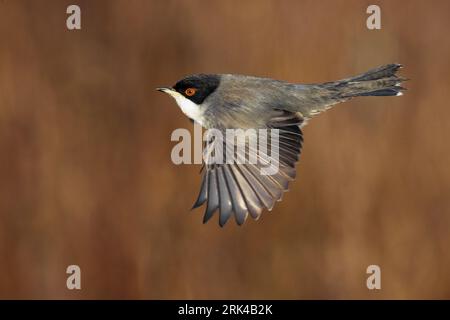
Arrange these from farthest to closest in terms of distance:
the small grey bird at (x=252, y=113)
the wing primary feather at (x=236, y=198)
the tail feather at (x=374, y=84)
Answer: the tail feather at (x=374, y=84)
the small grey bird at (x=252, y=113)
the wing primary feather at (x=236, y=198)

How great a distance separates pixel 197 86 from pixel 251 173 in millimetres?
295

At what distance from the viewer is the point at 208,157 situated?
2.41 meters

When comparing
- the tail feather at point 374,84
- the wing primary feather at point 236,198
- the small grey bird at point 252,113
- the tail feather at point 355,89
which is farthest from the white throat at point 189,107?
the tail feather at point 374,84

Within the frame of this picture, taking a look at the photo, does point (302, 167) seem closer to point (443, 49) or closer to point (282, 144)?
point (443, 49)

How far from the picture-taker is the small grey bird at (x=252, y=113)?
2.22 metres

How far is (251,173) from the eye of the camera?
2.37 metres

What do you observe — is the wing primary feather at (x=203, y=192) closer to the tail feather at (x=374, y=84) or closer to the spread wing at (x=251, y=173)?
the spread wing at (x=251, y=173)

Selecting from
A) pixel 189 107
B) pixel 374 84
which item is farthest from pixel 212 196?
pixel 374 84

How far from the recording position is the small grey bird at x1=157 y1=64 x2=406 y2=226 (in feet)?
7.29

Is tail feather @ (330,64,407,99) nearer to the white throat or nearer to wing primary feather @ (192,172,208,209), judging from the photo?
the white throat

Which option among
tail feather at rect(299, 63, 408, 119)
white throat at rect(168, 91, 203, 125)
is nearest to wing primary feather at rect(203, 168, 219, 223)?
white throat at rect(168, 91, 203, 125)

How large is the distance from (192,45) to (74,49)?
0.65 meters

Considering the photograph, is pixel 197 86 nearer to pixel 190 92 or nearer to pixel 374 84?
pixel 190 92

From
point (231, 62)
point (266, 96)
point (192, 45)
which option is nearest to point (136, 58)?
point (192, 45)
